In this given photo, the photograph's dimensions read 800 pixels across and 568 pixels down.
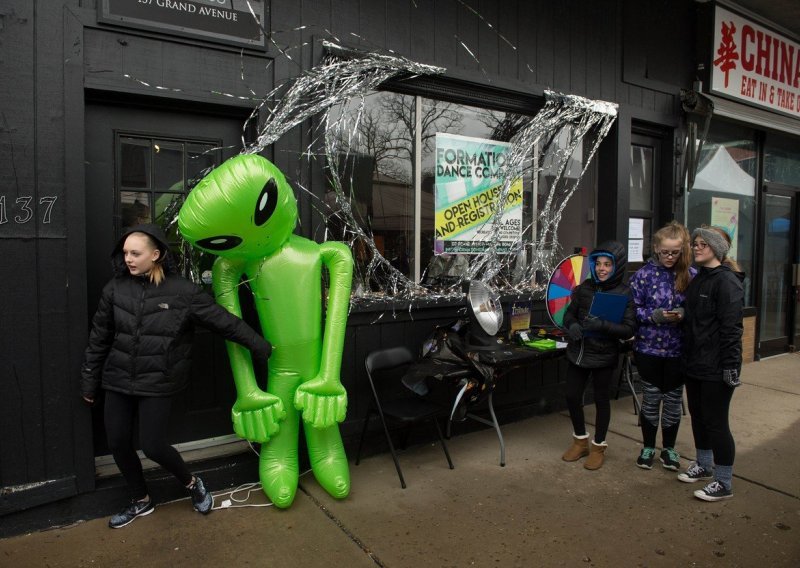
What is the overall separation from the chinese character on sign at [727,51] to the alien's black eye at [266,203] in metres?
5.45

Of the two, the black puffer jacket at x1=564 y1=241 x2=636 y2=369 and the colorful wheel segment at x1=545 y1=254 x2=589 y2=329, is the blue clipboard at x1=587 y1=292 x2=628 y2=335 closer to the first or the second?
the black puffer jacket at x1=564 y1=241 x2=636 y2=369

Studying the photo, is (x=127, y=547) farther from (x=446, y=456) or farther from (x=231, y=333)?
(x=446, y=456)

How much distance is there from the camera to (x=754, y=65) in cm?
654

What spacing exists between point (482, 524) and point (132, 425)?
6.62 feet

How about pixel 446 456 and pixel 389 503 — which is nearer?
pixel 389 503

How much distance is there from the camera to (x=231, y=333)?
3.11 metres

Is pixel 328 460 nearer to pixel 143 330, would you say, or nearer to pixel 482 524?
pixel 482 524

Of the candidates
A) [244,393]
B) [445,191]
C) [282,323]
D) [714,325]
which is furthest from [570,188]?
[244,393]

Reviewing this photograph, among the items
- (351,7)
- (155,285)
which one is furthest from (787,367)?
(155,285)

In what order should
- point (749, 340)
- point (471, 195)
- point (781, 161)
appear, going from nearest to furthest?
point (471, 195) < point (749, 340) < point (781, 161)

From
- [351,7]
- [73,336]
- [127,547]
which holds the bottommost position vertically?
[127,547]

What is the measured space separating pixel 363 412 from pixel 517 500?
1.25m

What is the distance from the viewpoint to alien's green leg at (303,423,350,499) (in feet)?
11.5

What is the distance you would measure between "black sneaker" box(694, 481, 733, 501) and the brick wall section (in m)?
4.30
